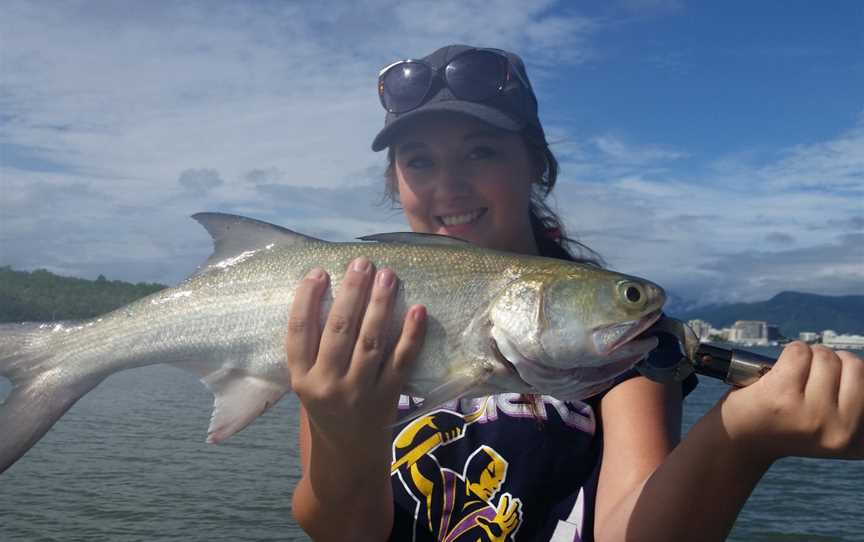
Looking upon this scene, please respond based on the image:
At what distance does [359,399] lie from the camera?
3176 millimetres

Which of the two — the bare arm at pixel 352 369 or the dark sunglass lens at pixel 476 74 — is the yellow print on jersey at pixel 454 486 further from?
the dark sunglass lens at pixel 476 74

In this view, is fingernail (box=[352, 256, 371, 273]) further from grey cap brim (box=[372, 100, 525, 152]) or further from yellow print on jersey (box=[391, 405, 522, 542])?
grey cap brim (box=[372, 100, 525, 152])

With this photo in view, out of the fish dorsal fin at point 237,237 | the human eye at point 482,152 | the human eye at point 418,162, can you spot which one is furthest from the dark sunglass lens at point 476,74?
the fish dorsal fin at point 237,237

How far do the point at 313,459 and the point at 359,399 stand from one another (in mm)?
515

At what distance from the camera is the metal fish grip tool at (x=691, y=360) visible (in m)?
2.62

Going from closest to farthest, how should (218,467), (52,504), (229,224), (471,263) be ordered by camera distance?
(471,263)
(229,224)
(52,504)
(218,467)

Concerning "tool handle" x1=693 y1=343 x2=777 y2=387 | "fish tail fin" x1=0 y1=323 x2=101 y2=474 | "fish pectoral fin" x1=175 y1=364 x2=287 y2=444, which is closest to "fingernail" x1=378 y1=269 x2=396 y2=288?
"fish pectoral fin" x1=175 y1=364 x2=287 y2=444

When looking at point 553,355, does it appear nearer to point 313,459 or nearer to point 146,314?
point 313,459

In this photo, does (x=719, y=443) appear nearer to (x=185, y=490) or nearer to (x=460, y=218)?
(x=460, y=218)

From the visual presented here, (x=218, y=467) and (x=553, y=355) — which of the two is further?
(x=218, y=467)

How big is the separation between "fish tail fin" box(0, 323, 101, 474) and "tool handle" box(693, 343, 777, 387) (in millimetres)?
2653

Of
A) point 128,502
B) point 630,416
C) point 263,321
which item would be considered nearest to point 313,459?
point 263,321

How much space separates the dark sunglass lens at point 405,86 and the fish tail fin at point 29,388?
2.45 metres

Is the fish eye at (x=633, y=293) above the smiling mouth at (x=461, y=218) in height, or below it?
below
